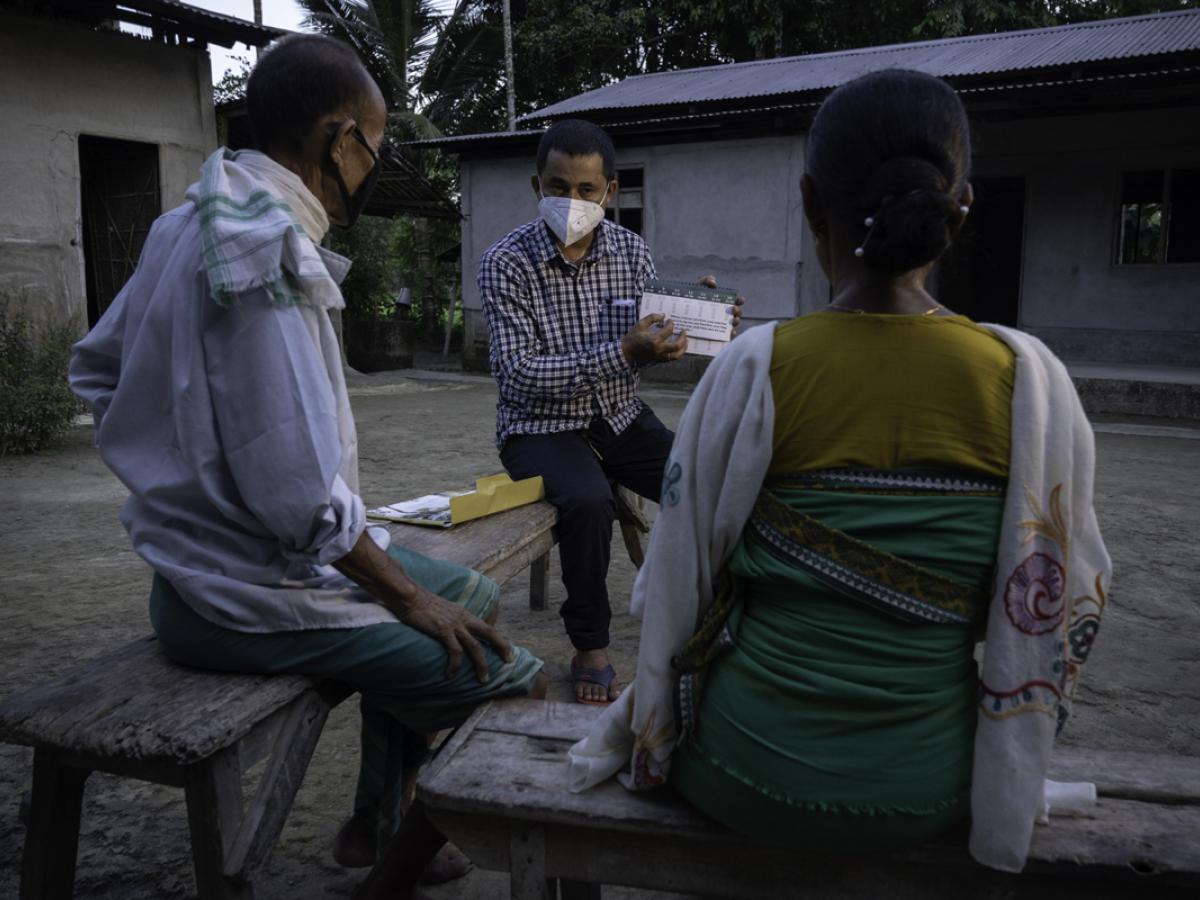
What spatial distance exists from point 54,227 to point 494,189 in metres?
5.97

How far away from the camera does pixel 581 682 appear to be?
2814mm

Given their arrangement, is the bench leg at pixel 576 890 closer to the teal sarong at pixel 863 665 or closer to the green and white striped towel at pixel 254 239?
the teal sarong at pixel 863 665

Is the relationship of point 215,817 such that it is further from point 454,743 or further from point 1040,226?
point 1040,226

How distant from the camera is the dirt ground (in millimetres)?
2043

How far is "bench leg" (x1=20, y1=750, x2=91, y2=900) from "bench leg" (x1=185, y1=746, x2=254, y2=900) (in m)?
0.24

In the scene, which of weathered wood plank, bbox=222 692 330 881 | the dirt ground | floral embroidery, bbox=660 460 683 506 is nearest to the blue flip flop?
the dirt ground

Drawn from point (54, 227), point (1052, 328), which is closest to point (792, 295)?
point (1052, 328)

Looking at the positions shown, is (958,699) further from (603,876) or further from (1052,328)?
(1052,328)

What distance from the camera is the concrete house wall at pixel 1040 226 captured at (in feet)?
33.6

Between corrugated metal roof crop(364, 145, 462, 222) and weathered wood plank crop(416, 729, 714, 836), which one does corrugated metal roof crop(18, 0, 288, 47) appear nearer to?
corrugated metal roof crop(364, 145, 462, 222)

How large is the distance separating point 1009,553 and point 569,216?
2141 mm

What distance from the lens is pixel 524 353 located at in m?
3.02

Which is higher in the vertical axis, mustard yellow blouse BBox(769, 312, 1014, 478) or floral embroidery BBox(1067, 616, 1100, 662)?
mustard yellow blouse BBox(769, 312, 1014, 478)

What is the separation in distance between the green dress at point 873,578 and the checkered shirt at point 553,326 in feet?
5.65
